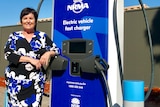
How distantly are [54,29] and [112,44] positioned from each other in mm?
742

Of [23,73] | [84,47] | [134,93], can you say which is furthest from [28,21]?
[134,93]

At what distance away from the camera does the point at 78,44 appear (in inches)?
108

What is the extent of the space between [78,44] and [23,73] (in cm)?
58

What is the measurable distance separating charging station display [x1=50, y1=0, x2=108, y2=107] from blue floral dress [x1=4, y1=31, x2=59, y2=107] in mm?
326

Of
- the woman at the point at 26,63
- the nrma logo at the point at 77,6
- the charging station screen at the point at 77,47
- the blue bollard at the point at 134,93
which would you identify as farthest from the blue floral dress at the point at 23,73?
the blue bollard at the point at 134,93

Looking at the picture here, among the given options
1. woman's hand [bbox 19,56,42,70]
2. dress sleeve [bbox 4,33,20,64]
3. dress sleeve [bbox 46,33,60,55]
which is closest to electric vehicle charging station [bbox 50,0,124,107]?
dress sleeve [bbox 46,33,60,55]

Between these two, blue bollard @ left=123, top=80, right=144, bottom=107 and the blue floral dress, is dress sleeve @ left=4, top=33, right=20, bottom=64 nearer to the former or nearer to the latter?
the blue floral dress

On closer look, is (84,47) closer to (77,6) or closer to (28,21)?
(77,6)

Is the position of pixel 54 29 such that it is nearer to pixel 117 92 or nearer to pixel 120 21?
pixel 120 21

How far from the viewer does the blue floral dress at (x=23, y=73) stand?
97.4 inches

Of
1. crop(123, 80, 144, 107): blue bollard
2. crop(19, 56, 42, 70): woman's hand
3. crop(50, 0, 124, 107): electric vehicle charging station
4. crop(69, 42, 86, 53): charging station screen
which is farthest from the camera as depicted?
crop(69, 42, 86, 53): charging station screen

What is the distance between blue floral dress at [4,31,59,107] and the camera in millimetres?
2475

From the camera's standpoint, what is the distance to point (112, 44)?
2514 mm

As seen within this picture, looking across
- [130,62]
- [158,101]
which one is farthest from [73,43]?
[130,62]
